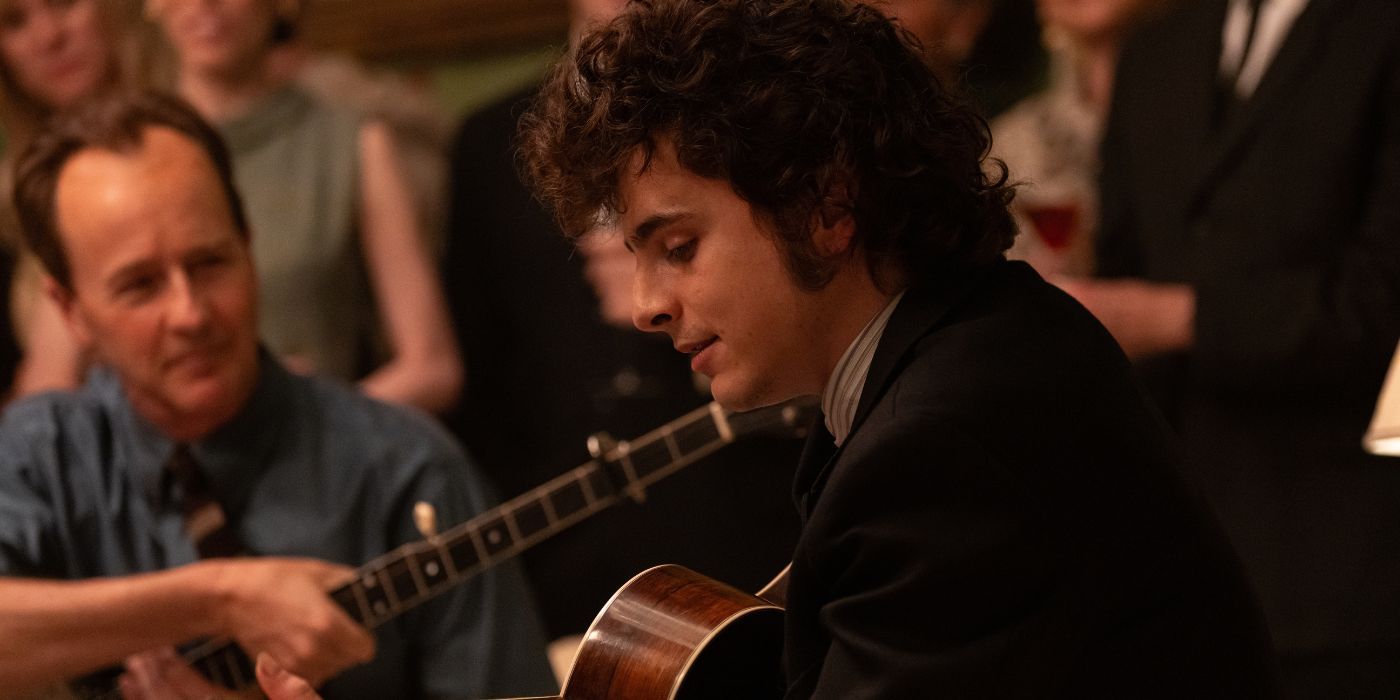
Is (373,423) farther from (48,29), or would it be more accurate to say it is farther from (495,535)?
(48,29)

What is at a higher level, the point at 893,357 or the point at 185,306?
the point at 185,306

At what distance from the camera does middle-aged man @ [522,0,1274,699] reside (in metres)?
1.31

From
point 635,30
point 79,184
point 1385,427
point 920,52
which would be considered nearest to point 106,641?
point 79,184

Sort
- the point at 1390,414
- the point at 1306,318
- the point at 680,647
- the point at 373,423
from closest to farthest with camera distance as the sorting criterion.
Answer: the point at 680,647 < the point at 1390,414 < the point at 373,423 < the point at 1306,318

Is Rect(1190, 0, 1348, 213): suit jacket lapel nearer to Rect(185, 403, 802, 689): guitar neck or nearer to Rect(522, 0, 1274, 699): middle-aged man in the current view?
Rect(185, 403, 802, 689): guitar neck

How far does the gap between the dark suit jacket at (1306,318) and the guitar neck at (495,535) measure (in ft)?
2.59

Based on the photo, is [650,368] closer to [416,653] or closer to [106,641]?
[416,653]

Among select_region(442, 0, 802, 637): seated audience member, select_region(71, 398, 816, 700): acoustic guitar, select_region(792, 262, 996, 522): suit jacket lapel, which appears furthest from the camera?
select_region(442, 0, 802, 637): seated audience member

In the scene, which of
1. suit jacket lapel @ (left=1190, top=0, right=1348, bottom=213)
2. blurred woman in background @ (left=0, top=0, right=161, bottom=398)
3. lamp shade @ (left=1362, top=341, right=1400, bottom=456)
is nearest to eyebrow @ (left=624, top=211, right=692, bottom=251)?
lamp shade @ (left=1362, top=341, right=1400, bottom=456)

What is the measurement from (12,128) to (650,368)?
1.34 m

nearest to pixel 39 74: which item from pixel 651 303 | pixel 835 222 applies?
pixel 651 303

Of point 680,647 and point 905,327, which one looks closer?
point 905,327

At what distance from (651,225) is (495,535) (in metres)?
0.89

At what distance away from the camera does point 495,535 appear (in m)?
2.32
